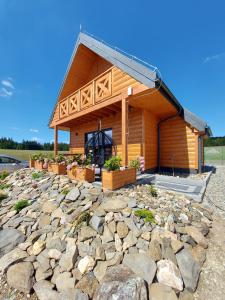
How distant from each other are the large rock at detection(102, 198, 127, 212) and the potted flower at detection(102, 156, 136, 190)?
2.08 feet

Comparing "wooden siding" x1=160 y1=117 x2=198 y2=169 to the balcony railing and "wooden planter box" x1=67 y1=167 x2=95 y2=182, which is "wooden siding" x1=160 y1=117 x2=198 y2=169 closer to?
the balcony railing

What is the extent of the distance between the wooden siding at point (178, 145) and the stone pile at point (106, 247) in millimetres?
4578

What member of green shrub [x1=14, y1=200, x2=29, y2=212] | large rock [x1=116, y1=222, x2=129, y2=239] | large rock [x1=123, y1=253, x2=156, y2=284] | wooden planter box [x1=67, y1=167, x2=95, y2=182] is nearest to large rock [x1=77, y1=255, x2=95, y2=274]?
large rock [x1=123, y1=253, x2=156, y2=284]

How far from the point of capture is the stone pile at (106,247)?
2311 millimetres

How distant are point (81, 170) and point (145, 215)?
2785 mm

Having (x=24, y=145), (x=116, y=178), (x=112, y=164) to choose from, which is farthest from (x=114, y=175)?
(x=24, y=145)

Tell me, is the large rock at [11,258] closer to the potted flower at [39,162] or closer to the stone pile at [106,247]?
the stone pile at [106,247]

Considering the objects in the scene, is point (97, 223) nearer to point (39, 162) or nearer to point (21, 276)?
point (21, 276)

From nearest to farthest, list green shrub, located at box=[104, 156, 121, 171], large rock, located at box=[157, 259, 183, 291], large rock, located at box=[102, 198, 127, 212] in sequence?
large rock, located at box=[157, 259, 183, 291] < large rock, located at box=[102, 198, 127, 212] < green shrub, located at box=[104, 156, 121, 171]

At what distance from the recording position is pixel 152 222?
3227 mm

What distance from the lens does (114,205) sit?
145 inches

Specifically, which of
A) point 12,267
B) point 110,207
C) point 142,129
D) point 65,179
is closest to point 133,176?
point 110,207

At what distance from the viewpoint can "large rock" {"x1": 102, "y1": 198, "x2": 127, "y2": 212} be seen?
11.8 ft

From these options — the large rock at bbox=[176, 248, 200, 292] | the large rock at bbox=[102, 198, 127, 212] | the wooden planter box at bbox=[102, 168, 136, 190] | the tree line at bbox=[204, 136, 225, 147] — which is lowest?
the large rock at bbox=[176, 248, 200, 292]
